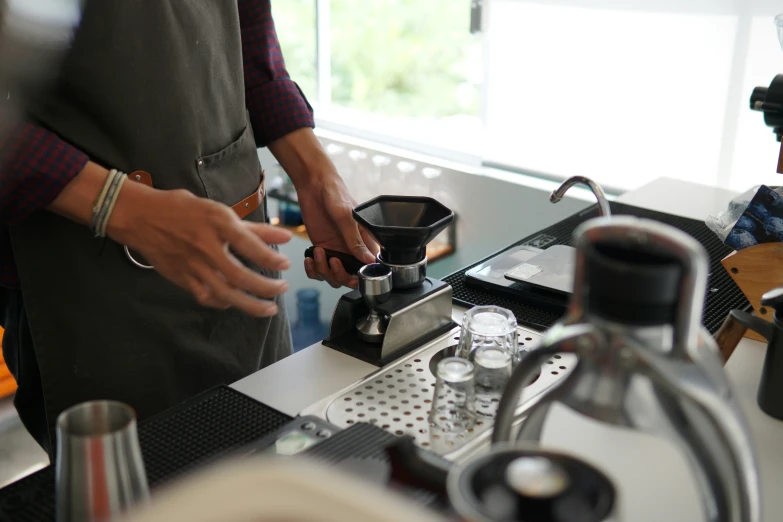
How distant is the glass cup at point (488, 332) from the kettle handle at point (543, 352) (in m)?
0.38

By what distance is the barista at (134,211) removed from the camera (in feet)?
3.51

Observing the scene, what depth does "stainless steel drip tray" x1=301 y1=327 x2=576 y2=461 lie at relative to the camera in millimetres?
980

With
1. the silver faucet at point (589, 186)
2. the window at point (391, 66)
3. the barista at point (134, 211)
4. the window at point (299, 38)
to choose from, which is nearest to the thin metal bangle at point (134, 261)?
the barista at point (134, 211)

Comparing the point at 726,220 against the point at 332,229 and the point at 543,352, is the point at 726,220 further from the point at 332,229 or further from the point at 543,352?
the point at 543,352

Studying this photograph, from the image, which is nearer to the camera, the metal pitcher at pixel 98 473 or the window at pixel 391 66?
the metal pitcher at pixel 98 473

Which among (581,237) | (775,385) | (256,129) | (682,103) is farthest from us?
(682,103)

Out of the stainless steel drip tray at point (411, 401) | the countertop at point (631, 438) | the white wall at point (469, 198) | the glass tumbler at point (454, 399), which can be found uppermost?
the glass tumbler at point (454, 399)

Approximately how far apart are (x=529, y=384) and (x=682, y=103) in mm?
1582

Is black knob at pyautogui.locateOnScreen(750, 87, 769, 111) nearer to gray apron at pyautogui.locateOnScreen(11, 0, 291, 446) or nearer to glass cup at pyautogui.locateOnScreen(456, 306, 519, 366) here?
glass cup at pyautogui.locateOnScreen(456, 306, 519, 366)

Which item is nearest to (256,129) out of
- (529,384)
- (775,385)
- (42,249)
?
(42,249)

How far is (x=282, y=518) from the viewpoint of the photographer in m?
0.39

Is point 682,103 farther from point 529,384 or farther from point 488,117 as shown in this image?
point 529,384

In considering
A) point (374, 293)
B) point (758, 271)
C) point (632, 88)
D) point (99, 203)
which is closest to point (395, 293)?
point (374, 293)

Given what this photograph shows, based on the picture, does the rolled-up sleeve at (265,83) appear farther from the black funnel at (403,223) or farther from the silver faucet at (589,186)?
the silver faucet at (589,186)
